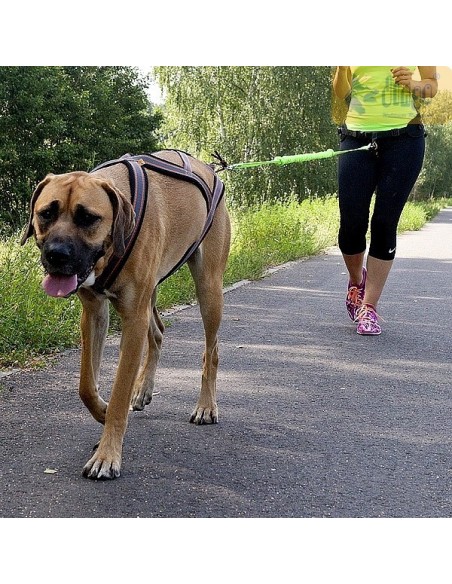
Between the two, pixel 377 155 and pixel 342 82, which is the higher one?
pixel 342 82

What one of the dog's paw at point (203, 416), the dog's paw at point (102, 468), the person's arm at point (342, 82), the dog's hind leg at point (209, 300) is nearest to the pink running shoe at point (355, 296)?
the person's arm at point (342, 82)

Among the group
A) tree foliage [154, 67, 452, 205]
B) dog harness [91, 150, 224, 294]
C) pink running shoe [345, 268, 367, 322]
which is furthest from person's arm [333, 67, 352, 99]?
tree foliage [154, 67, 452, 205]

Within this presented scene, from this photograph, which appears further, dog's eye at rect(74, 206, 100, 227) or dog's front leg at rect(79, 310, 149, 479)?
dog's front leg at rect(79, 310, 149, 479)

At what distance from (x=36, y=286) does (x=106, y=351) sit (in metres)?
1.04

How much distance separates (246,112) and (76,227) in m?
28.0

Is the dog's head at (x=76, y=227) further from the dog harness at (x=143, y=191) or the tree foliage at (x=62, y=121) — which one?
the tree foliage at (x=62, y=121)

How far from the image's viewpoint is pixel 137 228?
3.96 m

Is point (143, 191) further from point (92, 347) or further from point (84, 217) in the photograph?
point (92, 347)

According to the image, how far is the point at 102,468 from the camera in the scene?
3.72 meters

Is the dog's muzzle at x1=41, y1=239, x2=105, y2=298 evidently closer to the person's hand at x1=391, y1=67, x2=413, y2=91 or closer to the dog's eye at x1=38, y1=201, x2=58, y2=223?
the dog's eye at x1=38, y1=201, x2=58, y2=223

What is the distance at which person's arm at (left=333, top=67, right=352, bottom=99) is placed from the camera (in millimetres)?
7242

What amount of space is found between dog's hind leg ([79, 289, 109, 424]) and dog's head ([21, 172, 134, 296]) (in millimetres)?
417

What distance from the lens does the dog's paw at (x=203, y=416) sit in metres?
4.69

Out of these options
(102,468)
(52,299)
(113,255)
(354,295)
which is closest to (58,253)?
(113,255)
